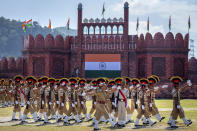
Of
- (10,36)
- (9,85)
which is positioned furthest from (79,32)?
(10,36)

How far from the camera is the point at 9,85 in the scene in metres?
23.0

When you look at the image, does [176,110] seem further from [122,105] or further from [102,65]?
[102,65]

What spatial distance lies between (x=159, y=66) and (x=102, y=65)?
697 cm

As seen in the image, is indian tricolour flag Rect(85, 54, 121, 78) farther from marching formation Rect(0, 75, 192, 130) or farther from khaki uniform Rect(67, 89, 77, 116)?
khaki uniform Rect(67, 89, 77, 116)

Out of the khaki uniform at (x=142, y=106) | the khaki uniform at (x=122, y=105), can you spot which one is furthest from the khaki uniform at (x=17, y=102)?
the khaki uniform at (x=142, y=106)

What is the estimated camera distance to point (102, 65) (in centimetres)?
3625

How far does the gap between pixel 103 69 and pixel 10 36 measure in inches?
3376

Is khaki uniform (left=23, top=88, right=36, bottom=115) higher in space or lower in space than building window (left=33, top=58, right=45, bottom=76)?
lower

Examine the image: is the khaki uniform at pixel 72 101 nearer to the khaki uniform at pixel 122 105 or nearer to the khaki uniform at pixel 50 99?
the khaki uniform at pixel 50 99

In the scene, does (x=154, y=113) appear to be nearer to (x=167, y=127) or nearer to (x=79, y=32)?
(x=167, y=127)

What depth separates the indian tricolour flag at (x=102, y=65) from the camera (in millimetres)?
35969

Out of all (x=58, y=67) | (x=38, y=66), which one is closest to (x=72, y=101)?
(x=58, y=67)

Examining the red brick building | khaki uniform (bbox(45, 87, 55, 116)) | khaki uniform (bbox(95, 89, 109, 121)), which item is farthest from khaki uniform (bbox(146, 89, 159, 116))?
the red brick building

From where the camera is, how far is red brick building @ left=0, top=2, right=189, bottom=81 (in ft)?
114
